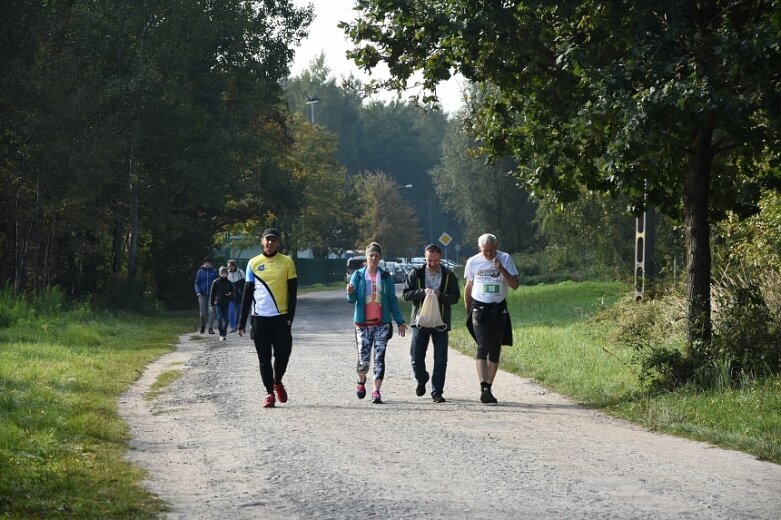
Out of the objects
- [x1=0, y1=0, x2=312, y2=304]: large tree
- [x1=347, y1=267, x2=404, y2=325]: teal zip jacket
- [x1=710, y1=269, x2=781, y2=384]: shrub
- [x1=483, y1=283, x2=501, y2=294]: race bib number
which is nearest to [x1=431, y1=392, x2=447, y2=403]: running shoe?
[x1=347, y1=267, x2=404, y2=325]: teal zip jacket

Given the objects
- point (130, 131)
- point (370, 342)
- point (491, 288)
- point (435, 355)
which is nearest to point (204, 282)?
point (130, 131)

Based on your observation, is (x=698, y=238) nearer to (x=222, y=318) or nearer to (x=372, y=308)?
(x=372, y=308)

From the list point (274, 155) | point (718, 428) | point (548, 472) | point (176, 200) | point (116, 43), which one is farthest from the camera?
point (274, 155)

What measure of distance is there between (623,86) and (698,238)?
8.78 feet

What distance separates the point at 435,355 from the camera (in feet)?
44.8

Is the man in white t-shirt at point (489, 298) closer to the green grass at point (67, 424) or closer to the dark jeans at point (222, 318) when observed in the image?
the green grass at point (67, 424)

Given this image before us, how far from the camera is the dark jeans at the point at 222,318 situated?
83.5 ft

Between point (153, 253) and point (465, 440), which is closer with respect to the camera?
point (465, 440)

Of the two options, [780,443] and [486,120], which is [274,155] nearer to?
[486,120]

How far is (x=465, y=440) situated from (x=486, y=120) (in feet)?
20.8

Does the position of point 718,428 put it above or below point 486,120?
below

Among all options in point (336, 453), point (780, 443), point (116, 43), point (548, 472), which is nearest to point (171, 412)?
point (336, 453)

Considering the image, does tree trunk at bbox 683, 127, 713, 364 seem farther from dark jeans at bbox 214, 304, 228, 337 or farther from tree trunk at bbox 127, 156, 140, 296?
tree trunk at bbox 127, 156, 140, 296

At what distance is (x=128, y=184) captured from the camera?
38625mm
